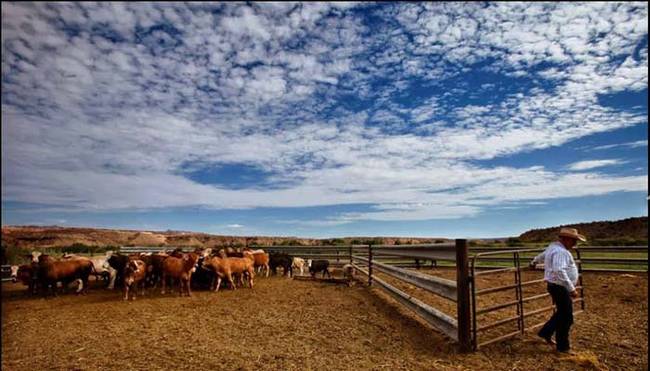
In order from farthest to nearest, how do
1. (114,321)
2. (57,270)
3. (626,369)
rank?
(57,270), (114,321), (626,369)

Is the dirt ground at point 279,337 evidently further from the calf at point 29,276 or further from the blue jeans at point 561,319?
the calf at point 29,276

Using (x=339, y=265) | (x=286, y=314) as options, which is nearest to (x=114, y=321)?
(x=286, y=314)

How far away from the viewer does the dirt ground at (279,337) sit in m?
5.86

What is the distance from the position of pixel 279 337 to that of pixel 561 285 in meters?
4.85

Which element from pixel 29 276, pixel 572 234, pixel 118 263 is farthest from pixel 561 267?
pixel 29 276

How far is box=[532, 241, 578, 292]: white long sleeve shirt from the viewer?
640 cm

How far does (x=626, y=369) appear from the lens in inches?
221

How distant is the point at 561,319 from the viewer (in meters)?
6.30

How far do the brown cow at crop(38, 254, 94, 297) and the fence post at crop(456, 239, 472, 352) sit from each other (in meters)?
11.9

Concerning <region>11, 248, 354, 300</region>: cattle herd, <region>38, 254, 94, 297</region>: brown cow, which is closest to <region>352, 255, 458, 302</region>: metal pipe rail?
<region>11, 248, 354, 300</region>: cattle herd

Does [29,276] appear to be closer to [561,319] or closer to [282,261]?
[282,261]

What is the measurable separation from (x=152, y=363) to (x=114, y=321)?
11.4 ft

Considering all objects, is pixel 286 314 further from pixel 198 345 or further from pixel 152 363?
pixel 152 363

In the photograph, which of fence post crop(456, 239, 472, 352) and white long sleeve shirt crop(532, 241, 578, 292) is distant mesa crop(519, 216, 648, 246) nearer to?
white long sleeve shirt crop(532, 241, 578, 292)
